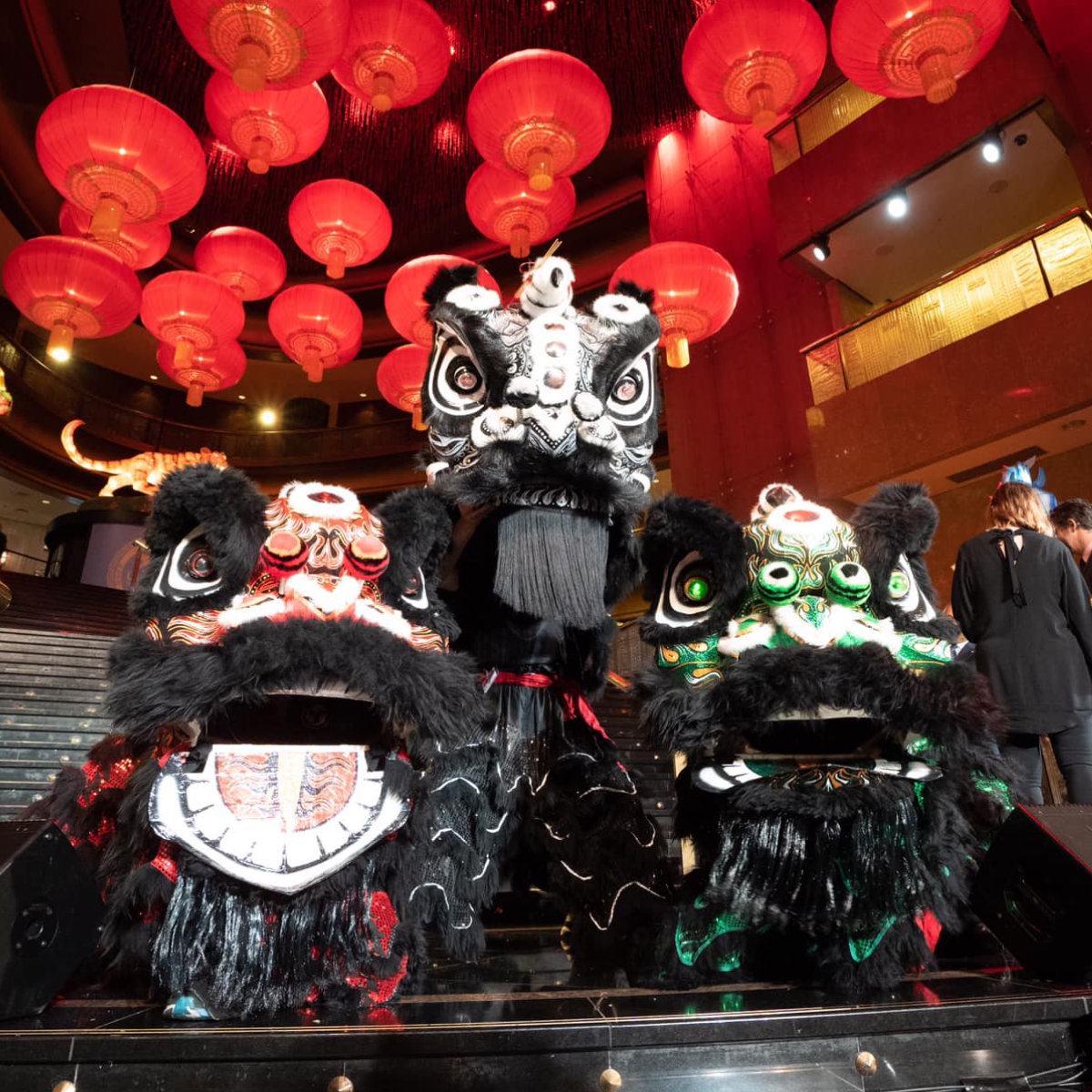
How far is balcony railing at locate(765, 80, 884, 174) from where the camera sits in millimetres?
7195

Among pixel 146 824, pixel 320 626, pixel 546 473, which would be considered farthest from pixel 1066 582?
pixel 146 824

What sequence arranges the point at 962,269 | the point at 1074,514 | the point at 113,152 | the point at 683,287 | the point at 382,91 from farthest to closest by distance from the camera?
the point at 962,269 < the point at 683,287 < the point at 382,91 < the point at 113,152 < the point at 1074,514

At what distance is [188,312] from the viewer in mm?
6039

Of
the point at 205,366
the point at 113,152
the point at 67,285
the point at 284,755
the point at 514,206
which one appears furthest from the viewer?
the point at 205,366

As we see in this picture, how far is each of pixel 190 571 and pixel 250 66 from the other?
3.17 metres

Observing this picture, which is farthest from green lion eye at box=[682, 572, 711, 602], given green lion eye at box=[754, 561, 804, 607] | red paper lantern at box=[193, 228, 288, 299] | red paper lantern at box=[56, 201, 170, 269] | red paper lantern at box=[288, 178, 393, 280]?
red paper lantern at box=[193, 228, 288, 299]

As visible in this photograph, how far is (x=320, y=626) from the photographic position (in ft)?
4.72

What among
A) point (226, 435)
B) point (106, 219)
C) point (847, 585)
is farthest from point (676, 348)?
point (226, 435)

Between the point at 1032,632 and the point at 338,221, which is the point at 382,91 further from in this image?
the point at 1032,632

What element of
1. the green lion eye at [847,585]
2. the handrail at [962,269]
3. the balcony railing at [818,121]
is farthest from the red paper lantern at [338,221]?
the green lion eye at [847,585]

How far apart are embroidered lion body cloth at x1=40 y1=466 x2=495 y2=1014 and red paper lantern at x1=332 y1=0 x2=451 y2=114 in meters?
3.82

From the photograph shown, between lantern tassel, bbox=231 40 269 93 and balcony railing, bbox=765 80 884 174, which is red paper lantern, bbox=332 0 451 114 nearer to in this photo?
lantern tassel, bbox=231 40 269 93

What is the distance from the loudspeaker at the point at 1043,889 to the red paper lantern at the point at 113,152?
16.5 feet

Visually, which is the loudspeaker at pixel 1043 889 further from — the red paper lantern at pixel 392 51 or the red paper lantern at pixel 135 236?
the red paper lantern at pixel 135 236
